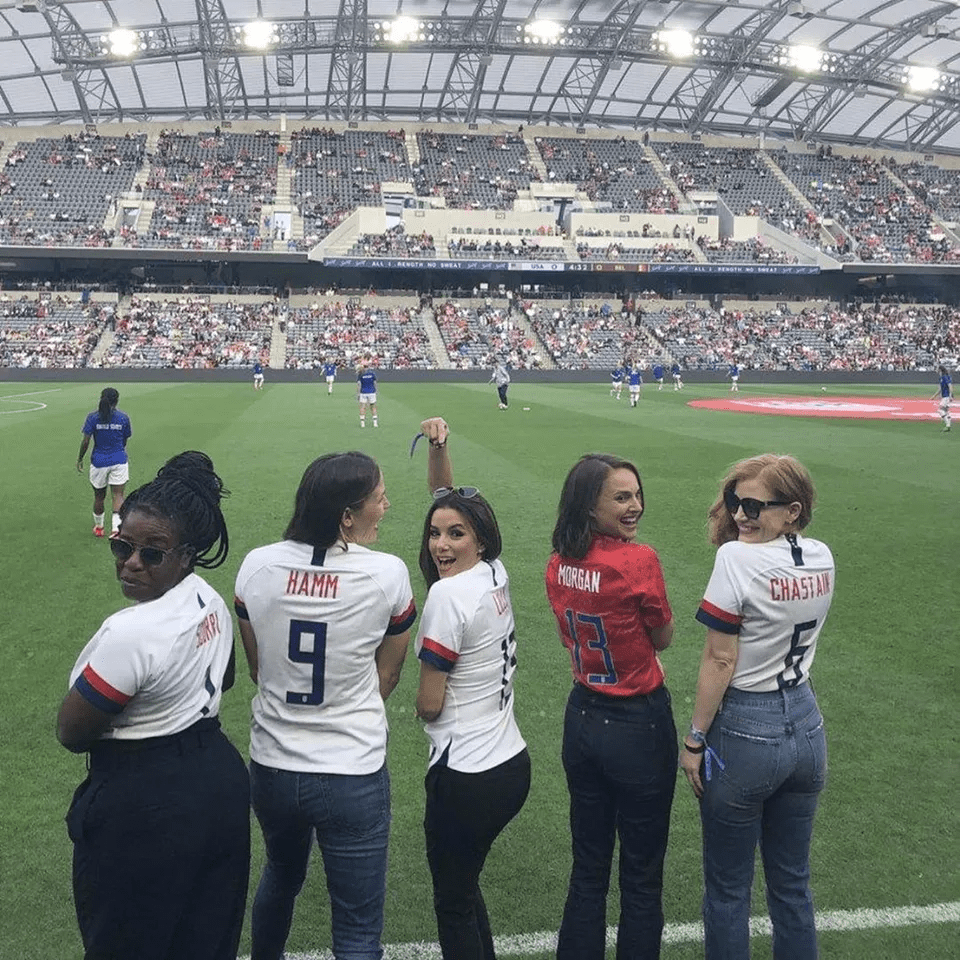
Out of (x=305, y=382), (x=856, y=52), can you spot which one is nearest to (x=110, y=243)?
(x=305, y=382)

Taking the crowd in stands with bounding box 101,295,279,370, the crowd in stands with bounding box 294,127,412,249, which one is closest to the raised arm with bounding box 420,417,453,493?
the crowd in stands with bounding box 101,295,279,370

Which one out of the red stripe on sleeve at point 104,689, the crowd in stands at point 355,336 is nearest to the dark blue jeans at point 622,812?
the red stripe on sleeve at point 104,689

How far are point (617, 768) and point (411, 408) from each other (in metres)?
25.8

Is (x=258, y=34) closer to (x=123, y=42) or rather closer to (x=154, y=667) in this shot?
(x=123, y=42)

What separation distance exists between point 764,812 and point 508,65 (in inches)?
2370

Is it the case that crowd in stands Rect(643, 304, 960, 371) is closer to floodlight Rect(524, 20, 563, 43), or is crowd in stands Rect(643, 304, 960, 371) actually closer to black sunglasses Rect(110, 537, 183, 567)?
floodlight Rect(524, 20, 563, 43)

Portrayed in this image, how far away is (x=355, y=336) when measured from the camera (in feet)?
168

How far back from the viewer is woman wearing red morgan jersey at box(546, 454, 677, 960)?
3.16m

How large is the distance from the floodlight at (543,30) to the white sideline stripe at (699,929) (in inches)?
2053

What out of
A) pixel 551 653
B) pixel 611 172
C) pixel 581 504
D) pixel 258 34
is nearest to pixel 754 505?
pixel 581 504

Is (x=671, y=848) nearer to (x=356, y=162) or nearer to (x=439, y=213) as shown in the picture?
(x=439, y=213)

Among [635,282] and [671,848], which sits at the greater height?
[635,282]

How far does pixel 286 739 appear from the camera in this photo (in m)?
2.92

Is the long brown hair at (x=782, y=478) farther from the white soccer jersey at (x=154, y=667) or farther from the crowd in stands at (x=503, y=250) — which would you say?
the crowd in stands at (x=503, y=250)
